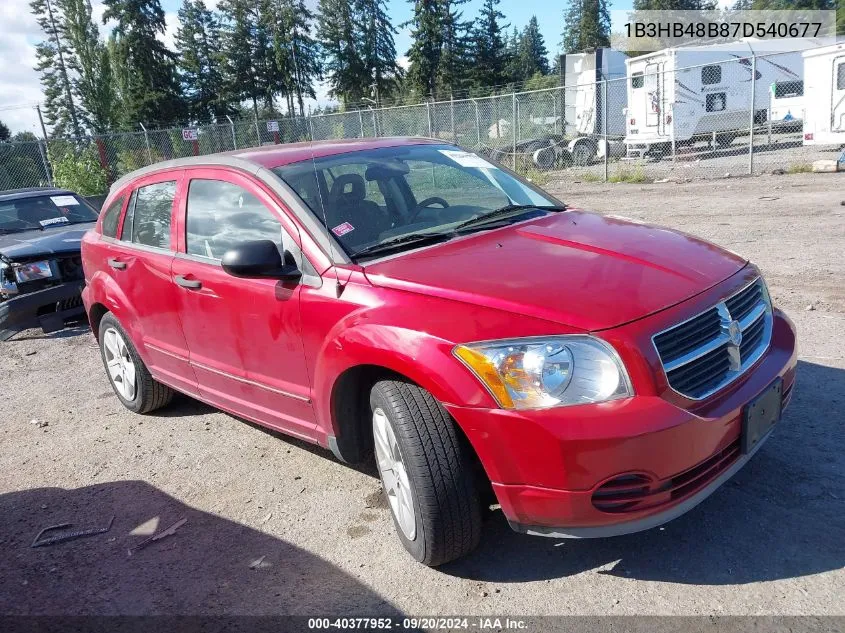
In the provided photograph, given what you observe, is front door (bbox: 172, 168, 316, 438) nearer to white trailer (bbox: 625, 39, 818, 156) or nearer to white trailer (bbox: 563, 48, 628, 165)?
white trailer (bbox: 625, 39, 818, 156)

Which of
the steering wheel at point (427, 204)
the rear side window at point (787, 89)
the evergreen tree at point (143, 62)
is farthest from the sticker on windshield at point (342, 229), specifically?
the evergreen tree at point (143, 62)

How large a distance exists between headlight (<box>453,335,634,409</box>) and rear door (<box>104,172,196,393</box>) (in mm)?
2398

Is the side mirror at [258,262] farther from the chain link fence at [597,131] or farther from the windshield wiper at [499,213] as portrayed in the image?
the chain link fence at [597,131]

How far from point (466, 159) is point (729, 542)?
8.46ft

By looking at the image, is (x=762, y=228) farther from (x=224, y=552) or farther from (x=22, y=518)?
(x=22, y=518)

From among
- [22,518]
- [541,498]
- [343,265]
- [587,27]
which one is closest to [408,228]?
[343,265]

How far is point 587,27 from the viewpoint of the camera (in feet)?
286

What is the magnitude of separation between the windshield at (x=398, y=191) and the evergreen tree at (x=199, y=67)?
55.2 m

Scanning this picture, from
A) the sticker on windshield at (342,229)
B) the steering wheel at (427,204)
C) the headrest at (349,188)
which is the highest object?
the headrest at (349,188)

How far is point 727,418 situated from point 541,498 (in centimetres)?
76

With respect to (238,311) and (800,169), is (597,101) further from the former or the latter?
(238,311)

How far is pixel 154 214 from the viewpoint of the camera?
440 cm

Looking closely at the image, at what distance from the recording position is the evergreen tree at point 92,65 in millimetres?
54375

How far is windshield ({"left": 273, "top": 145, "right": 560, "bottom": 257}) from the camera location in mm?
3404
